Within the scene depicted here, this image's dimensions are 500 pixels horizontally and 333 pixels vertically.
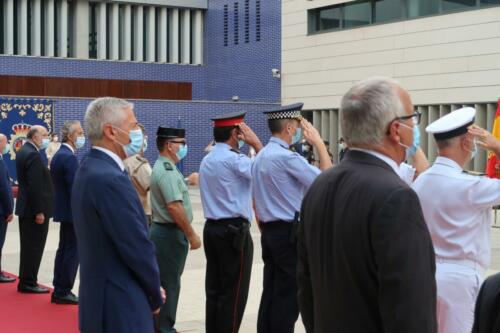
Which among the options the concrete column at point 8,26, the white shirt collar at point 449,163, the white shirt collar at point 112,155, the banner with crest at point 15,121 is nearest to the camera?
the white shirt collar at point 112,155

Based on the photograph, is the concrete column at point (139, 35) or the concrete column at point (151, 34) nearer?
the concrete column at point (139, 35)

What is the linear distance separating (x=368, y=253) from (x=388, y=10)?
25.7 meters

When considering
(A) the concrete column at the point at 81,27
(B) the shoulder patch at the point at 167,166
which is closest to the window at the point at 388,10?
(A) the concrete column at the point at 81,27

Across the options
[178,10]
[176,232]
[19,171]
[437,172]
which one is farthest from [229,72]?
[437,172]

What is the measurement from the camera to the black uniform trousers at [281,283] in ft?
19.6

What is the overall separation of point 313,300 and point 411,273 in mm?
606

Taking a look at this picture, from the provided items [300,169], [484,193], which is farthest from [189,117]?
[484,193]

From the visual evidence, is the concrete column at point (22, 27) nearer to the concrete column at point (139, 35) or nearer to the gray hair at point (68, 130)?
the concrete column at point (139, 35)

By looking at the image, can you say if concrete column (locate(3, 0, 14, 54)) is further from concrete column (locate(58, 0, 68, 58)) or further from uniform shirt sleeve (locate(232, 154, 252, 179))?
uniform shirt sleeve (locate(232, 154, 252, 179))

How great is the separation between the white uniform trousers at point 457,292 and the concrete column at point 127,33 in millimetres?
32059

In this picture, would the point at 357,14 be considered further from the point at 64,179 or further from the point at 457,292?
the point at 457,292

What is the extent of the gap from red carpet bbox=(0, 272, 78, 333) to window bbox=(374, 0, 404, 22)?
20.3 m

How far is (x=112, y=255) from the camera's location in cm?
418

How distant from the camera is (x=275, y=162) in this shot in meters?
5.95
